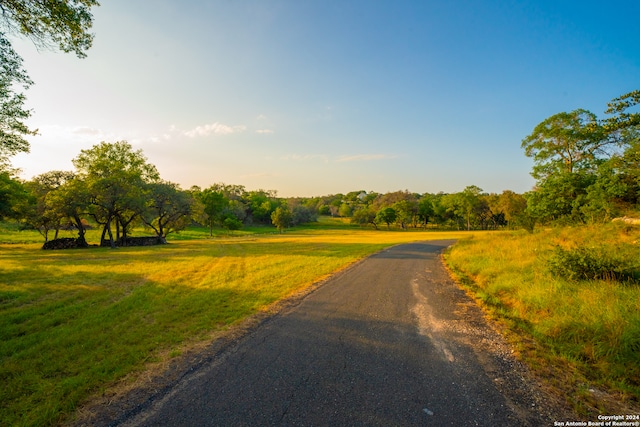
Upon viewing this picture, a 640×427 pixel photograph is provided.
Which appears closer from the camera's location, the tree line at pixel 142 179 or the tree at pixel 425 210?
the tree line at pixel 142 179

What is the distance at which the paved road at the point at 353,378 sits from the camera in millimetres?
3322

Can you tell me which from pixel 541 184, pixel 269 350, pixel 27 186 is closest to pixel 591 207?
pixel 541 184

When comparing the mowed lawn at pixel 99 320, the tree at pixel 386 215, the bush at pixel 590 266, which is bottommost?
the mowed lawn at pixel 99 320

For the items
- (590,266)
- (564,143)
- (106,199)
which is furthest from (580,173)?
(106,199)

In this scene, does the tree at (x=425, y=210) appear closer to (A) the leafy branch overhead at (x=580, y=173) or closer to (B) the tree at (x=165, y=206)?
(A) the leafy branch overhead at (x=580, y=173)

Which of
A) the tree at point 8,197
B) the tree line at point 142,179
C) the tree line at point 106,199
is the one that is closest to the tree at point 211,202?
the tree line at point 106,199

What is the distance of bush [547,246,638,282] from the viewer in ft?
26.1

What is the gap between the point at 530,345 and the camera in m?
5.37

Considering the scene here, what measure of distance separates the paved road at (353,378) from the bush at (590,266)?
394 cm

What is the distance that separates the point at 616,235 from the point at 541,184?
20.0m

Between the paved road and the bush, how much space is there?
3.94 meters

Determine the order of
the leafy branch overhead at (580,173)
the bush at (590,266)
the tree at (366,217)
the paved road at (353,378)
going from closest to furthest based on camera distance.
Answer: the paved road at (353,378)
the bush at (590,266)
the leafy branch overhead at (580,173)
the tree at (366,217)

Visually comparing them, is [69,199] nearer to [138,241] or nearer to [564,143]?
[138,241]

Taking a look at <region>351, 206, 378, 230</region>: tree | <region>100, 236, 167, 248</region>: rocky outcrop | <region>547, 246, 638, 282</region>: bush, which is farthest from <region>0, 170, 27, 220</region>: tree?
<region>351, 206, 378, 230</region>: tree
